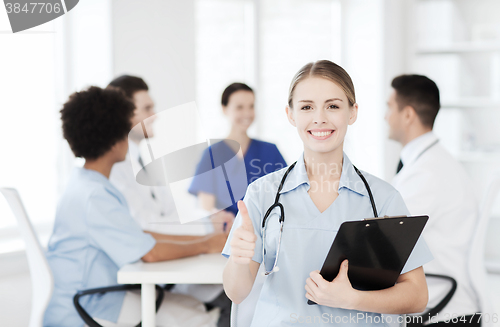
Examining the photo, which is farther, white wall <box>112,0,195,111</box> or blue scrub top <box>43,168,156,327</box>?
white wall <box>112,0,195,111</box>

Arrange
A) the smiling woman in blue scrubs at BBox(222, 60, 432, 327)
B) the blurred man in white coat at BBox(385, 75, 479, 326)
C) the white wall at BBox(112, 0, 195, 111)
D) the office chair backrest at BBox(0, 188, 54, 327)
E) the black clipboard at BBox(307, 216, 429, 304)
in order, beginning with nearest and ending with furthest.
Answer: the black clipboard at BBox(307, 216, 429, 304), the smiling woman in blue scrubs at BBox(222, 60, 432, 327), the office chair backrest at BBox(0, 188, 54, 327), the blurred man in white coat at BBox(385, 75, 479, 326), the white wall at BBox(112, 0, 195, 111)

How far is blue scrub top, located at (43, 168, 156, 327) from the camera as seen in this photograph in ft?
4.83

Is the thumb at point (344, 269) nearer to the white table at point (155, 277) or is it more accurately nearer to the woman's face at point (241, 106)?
the white table at point (155, 277)

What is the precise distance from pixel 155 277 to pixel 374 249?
0.71 metres

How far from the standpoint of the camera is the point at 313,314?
1069mm

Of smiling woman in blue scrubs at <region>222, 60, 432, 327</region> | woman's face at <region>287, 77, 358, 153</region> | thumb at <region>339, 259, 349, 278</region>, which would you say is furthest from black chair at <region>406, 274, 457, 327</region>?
woman's face at <region>287, 77, 358, 153</region>

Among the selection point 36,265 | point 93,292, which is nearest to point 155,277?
point 93,292

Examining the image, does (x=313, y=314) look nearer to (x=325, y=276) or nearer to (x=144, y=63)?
(x=325, y=276)

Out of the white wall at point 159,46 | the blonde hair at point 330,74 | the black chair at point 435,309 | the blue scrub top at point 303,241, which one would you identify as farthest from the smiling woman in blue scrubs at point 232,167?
the white wall at point 159,46

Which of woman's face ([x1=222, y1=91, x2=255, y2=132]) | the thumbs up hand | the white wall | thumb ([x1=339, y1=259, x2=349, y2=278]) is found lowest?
thumb ([x1=339, y1=259, x2=349, y2=278])

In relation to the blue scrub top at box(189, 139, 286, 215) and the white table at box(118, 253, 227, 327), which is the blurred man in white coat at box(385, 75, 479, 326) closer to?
the blue scrub top at box(189, 139, 286, 215)

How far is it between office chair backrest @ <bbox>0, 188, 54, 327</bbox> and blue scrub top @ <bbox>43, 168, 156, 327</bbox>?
3.5 inches

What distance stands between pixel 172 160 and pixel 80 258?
0.45 metres

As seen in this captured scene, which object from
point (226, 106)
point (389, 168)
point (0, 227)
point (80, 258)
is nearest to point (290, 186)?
point (80, 258)
